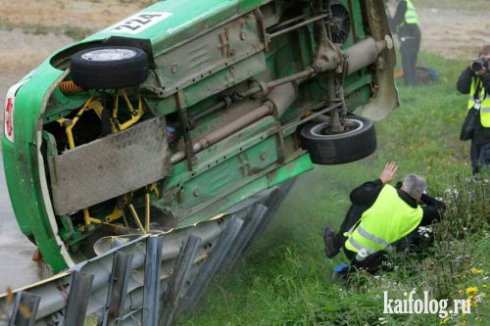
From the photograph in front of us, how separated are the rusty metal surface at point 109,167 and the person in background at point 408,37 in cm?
830

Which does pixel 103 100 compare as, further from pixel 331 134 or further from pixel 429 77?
pixel 429 77

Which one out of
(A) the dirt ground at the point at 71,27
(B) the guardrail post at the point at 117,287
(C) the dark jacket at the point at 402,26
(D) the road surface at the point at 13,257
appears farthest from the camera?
(A) the dirt ground at the point at 71,27

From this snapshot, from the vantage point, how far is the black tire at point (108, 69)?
22.2 ft

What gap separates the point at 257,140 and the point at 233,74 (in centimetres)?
63

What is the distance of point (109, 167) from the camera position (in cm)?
710

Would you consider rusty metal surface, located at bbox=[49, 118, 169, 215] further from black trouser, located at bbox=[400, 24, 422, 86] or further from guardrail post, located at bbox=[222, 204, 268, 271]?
black trouser, located at bbox=[400, 24, 422, 86]

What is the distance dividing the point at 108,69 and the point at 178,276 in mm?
1565

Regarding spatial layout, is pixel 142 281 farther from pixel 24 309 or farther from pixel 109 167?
pixel 24 309

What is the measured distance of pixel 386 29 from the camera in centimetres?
932

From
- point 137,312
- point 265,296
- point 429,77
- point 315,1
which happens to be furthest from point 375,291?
point 429,77

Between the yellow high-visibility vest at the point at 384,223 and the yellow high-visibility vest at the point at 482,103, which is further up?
the yellow high-visibility vest at the point at 384,223

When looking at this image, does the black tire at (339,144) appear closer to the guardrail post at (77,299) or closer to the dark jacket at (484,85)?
the dark jacket at (484,85)

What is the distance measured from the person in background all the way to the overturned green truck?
5969 millimetres
